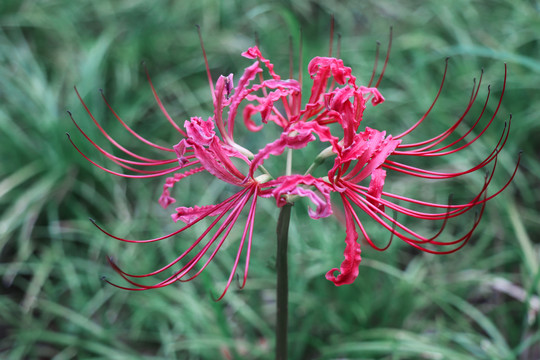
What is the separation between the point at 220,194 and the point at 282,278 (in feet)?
4.70

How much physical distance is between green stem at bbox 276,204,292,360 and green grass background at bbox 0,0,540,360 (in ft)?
0.30

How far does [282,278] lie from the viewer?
116cm

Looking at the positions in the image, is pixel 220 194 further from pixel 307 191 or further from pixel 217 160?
pixel 307 191

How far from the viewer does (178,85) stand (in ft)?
9.95

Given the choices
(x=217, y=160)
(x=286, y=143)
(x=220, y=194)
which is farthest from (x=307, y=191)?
(x=220, y=194)

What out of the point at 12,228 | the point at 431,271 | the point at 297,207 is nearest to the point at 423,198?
the point at 431,271

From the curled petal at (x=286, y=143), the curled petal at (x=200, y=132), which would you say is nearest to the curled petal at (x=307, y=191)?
the curled petal at (x=286, y=143)

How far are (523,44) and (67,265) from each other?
2675 millimetres

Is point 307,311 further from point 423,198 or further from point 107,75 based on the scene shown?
point 107,75

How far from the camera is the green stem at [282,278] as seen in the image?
1.11 m

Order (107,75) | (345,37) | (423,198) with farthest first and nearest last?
(345,37) → (107,75) → (423,198)

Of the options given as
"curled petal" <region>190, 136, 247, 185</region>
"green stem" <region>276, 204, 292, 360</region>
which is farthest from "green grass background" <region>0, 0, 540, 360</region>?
"curled petal" <region>190, 136, 247, 185</region>

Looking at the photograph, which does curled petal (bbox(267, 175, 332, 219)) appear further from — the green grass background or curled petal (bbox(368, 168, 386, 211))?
the green grass background

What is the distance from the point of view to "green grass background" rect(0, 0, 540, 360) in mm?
1855
